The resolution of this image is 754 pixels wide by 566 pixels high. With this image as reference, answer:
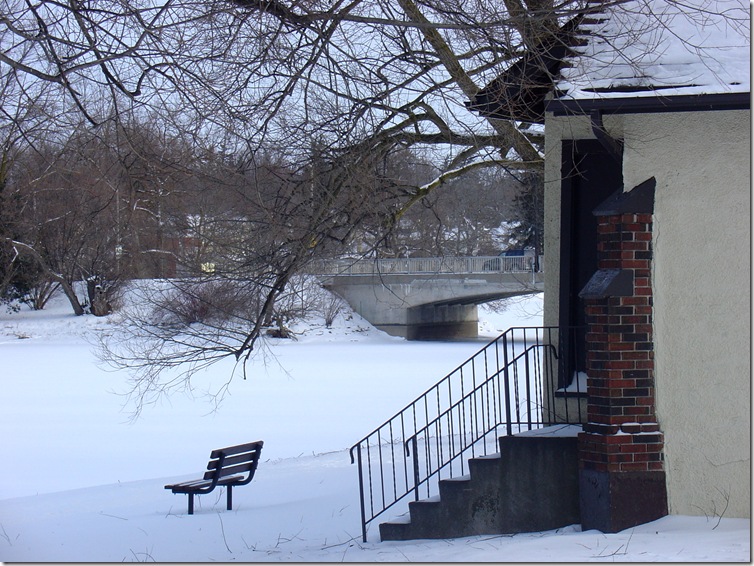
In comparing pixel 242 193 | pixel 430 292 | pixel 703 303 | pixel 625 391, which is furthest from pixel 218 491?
pixel 430 292

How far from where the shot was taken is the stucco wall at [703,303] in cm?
627

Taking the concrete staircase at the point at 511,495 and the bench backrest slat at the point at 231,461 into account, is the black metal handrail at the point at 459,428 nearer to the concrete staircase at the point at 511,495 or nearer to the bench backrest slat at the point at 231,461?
the concrete staircase at the point at 511,495

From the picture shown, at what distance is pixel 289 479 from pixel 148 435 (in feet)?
17.1

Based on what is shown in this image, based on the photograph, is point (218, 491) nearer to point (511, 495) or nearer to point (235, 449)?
point (235, 449)

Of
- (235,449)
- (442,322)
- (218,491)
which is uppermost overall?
(442,322)

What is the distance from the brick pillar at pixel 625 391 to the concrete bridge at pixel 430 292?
26083 millimetres

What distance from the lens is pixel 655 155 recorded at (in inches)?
256

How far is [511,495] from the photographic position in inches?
278

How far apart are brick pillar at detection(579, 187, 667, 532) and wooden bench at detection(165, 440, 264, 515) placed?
465cm

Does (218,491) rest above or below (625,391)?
below

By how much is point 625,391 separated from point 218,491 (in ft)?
21.3

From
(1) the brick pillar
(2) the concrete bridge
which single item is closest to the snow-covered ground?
(1) the brick pillar

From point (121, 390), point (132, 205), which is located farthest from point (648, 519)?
point (121, 390)

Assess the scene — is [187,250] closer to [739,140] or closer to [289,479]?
[289,479]
